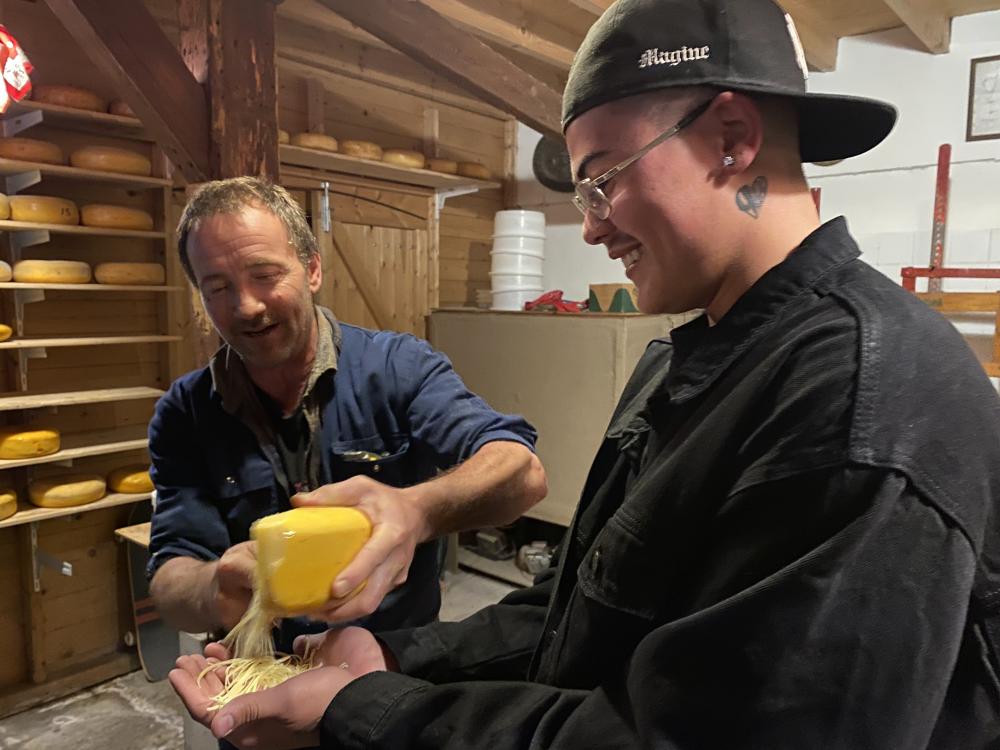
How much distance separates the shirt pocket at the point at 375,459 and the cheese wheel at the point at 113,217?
2.35 m

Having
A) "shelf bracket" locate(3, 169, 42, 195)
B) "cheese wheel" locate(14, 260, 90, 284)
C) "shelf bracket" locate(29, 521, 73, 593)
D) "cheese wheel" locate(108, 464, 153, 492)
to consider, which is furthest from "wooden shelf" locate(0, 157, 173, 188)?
"shelf bracket" locate(29, 521, 73, 593)

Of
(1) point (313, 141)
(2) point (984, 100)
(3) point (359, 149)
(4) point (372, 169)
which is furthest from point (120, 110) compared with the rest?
(2) point (984, 100)

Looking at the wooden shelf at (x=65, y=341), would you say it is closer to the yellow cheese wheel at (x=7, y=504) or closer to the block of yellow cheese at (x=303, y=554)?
the yellow cheese wheel at (x=7, y=504)

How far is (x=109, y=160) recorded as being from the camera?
3146mm

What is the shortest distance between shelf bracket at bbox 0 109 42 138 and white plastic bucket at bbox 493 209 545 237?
2.71 metres

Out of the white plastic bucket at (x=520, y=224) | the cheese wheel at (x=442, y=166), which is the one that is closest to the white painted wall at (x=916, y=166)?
the white plastic bucket at (x=520, y=224)

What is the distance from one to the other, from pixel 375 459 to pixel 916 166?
370cm

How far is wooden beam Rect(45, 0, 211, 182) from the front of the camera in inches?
79.0

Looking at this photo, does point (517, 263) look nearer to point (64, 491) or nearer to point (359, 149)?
point (359, 149)

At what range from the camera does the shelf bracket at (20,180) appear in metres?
2.98

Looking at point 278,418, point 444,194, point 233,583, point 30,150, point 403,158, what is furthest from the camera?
point 444,194

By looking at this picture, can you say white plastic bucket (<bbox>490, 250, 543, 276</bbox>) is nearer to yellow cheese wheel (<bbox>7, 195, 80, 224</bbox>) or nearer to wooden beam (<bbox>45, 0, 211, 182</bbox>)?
yellow cheese wheel (<bbox>7, 195, 80, 224</bbox>)

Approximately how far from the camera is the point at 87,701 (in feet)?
11.0

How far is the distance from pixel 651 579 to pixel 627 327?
3254 millimetres
